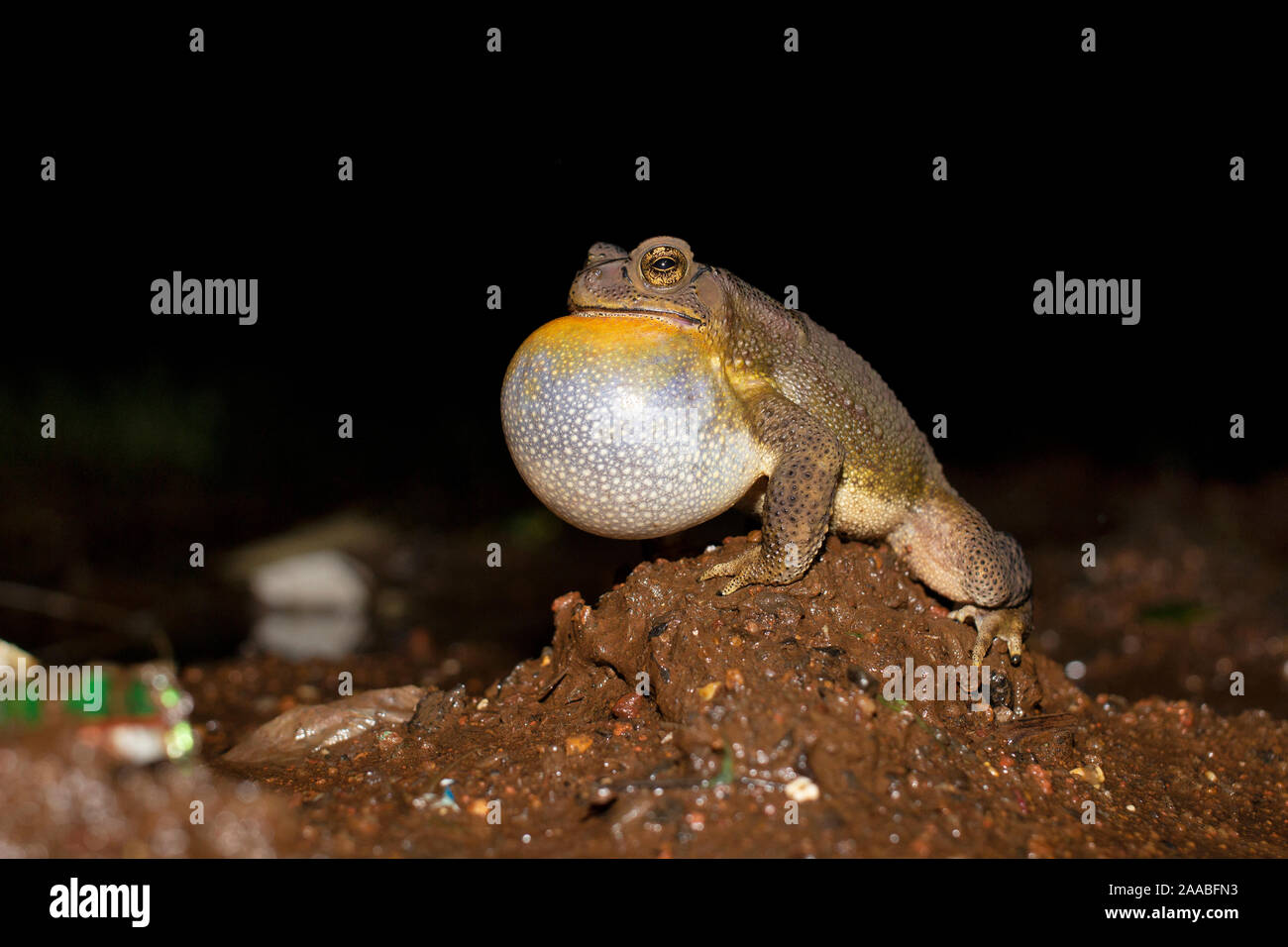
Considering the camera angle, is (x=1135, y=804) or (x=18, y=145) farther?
(x=18, y=145)

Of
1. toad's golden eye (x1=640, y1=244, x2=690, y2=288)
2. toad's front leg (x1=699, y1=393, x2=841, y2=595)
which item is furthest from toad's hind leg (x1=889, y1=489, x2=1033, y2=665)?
toad's golden eye (x1=640, y1=244, x2=690, y2=288)

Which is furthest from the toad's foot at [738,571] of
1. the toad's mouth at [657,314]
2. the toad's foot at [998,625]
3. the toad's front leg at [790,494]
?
the toad's foot at [998,625]

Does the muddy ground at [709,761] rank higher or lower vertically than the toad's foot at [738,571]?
lower

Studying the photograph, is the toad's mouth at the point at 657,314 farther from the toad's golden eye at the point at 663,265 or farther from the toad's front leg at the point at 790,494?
the toad's front leg at the point at 790,494

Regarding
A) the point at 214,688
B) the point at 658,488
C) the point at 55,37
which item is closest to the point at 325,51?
the point at 55,37

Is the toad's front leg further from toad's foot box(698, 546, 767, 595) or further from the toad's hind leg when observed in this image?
the toad's hind leg

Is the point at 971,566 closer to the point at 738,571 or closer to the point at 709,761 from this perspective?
the point at 738,571
